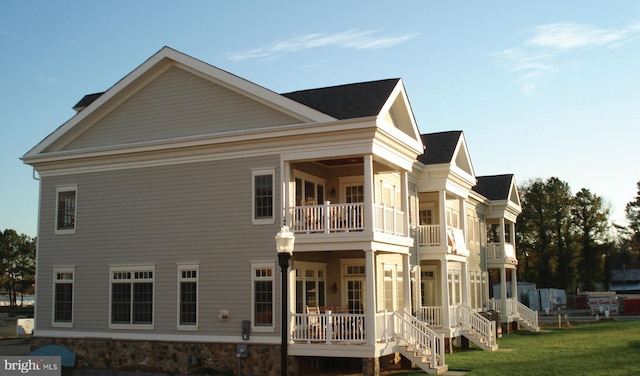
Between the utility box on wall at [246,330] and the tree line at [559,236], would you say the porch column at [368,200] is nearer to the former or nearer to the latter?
the utility box on wall at [246,330]

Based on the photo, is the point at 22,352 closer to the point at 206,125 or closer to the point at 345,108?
the point at 206,125

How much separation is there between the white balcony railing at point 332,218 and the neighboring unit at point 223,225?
61 mm

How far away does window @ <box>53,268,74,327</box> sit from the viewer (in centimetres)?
2341

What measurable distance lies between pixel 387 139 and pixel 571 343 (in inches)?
546

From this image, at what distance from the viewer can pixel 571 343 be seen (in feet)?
92.1

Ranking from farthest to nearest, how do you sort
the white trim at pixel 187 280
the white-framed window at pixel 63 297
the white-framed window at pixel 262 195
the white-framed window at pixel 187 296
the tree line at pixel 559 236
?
the tree line at pixel 559 236 → the white-framed window at pixel 63 297 → the white-framed window at pixel 187 296 → the white trim at pixel 187 280 → the white-framed window at pixel 262 195

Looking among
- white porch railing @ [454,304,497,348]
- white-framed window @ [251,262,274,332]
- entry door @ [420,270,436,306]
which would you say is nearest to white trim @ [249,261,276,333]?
white-framed window @ [251,262,274,332]

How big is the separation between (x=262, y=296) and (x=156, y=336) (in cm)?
402

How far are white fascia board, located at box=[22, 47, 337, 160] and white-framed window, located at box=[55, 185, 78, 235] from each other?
1.80 meters

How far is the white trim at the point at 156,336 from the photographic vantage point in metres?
20.0

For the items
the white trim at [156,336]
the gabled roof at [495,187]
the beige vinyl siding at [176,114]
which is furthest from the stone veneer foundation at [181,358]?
the gabled roof at [495,187]

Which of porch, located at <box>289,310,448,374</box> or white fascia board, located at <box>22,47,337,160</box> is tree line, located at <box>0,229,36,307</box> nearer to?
white fascia board, located at <box>22,47,337,160</box>

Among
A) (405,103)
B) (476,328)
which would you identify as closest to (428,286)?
(476,328)

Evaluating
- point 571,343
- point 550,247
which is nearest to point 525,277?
point 550,247
